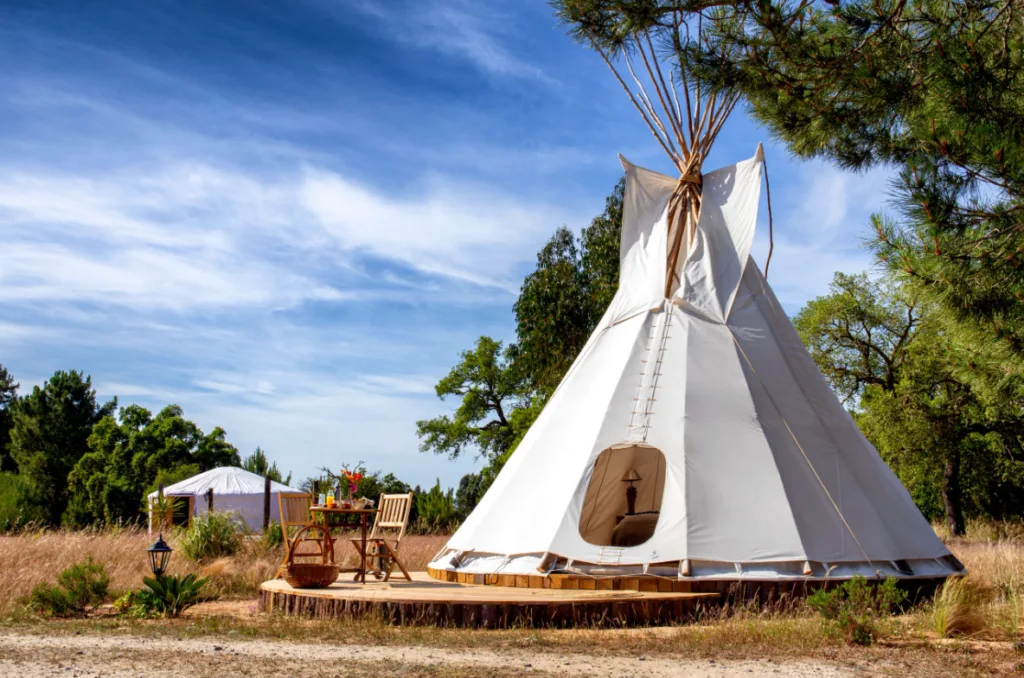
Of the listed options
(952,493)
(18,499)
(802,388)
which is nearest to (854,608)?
(802,388)

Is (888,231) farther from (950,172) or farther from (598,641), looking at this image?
(598,641)

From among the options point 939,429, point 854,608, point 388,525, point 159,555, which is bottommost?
point 854,608

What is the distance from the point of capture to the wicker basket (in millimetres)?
7969

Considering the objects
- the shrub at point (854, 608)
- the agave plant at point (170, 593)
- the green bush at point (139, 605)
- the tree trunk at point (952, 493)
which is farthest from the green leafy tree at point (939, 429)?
the green bush at point (139, 605)

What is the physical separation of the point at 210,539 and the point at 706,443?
6.42 meters

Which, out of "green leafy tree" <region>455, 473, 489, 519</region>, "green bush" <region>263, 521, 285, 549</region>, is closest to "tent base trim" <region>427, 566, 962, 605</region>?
"green bush" <region>263, 521, 285, 549</region>

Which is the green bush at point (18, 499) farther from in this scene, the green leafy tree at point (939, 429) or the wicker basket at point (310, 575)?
the green leafy tree at point (939, 429)

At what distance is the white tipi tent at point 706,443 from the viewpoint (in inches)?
303

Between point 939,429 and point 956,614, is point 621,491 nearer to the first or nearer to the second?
point 956,614

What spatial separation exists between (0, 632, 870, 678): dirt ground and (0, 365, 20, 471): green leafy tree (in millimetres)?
35324

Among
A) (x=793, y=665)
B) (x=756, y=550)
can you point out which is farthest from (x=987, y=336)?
(x=793, y=665)

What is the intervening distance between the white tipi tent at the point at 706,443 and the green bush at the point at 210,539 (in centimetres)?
369

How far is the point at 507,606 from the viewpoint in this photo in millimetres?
6949

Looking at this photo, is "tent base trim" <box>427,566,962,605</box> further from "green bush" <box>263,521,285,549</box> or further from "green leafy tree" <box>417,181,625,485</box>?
"green leafy tree" <box>417,181,625,485</box>
